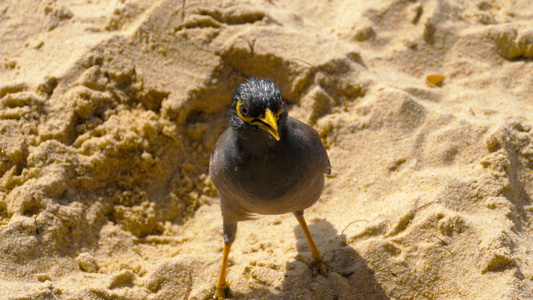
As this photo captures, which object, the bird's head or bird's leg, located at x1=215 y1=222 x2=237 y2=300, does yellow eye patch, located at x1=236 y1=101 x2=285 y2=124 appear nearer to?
the bird's head

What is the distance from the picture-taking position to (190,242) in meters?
4.30

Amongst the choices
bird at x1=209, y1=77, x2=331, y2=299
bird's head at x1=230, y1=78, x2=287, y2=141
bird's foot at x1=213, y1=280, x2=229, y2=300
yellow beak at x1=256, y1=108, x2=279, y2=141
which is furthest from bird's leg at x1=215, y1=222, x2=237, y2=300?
yellow beak at x1=256, y1=108, x2=279, y2=141

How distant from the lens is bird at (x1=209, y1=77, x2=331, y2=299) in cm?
290

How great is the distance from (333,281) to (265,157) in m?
1.28

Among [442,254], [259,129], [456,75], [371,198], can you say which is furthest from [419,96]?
[259,129]

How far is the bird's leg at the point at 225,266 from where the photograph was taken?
12.2 ft

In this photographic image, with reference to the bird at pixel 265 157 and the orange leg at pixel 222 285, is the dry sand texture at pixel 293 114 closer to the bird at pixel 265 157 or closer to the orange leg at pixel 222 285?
the orange leg at pixel 222 285

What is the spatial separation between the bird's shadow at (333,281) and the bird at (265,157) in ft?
2.14

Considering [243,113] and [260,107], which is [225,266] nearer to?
[243,113]

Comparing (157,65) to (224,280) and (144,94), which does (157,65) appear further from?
(224,280)

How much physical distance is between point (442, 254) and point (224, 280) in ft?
5.77

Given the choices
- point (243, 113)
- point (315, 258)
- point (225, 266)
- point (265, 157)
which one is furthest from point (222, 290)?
point (243, 113)

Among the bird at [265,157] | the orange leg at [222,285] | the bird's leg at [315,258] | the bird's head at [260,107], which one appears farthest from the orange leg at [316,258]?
the bird's head at [260,107]

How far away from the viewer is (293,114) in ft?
16.2
